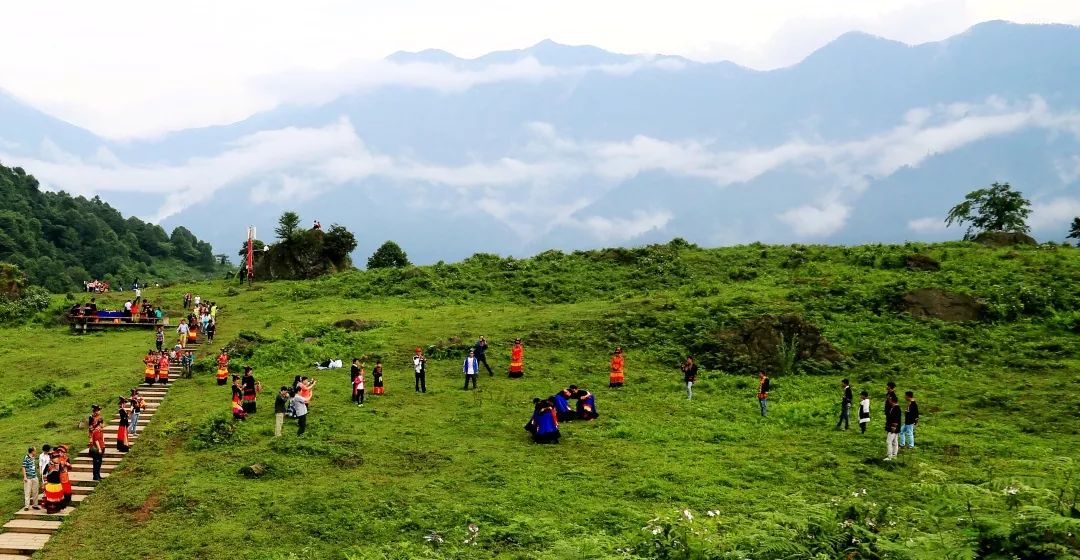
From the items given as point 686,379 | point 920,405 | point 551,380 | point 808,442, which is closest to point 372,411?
point 551,380

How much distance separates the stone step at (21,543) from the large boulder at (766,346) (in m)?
25.5

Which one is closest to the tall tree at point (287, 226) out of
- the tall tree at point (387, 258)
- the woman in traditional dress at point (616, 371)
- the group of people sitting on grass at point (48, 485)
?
the tall tree at point (387, 258)

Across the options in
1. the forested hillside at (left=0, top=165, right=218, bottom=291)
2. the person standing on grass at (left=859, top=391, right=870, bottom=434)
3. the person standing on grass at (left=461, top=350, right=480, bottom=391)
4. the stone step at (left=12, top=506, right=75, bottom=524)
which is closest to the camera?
the stone step at (left=12, top=506, right=75, bottom=524)

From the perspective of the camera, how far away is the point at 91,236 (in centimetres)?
11794

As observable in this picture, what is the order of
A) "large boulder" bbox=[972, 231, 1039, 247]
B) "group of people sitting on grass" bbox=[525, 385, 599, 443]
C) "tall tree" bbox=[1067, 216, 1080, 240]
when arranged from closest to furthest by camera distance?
1. "group of people sitting on grass" bbox=[525, 385, 599, 443]
2. "large boulder" bbox=[972, 231, 1039, 247]
3. "tall tree" bbox=[1067, 216, 1080, 240]

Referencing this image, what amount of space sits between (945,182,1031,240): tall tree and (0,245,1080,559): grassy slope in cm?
2557

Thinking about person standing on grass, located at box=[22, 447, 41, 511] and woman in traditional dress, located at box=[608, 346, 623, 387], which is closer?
person standing on grass, located at box=[22, 447, 41, 511]

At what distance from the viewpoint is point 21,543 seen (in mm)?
19094

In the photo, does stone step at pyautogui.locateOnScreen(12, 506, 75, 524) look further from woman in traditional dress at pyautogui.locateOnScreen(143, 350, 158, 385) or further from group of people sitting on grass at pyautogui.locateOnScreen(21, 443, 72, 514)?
woman in traditional dress at pyautogui.locateOnScreen(143, 350, 158, 385)

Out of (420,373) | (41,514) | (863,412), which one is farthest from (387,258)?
(863,412)

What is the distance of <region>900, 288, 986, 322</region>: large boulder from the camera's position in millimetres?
39000

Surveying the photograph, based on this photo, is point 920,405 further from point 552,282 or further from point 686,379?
point 552,282

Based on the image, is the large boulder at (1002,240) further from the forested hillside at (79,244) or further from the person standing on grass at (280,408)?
the forested hillside at (79,244)

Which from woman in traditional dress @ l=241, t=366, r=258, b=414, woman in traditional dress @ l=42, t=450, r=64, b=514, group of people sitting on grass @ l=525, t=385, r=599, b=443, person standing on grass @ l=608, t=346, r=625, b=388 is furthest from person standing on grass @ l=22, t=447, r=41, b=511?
person standing on grass @ l=608, t=346, r=625, b=388
